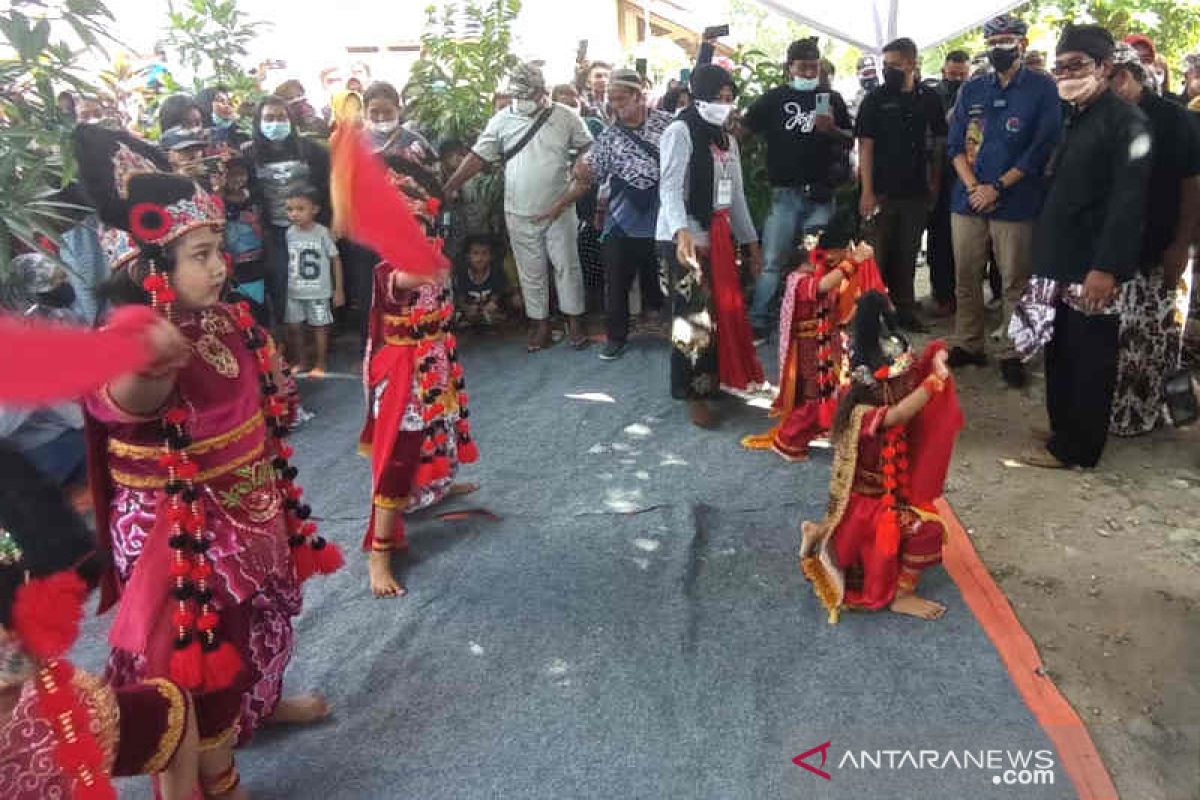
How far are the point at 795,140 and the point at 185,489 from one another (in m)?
4.44

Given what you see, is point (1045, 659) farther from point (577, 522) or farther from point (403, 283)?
point (403, 283)

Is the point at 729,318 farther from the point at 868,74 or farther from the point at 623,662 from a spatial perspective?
the point at 868,74

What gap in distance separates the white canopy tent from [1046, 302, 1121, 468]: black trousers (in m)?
3.64

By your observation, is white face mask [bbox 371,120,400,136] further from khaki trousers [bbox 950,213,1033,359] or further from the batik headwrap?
khaki trousers [bbox 950,213,1033,359]

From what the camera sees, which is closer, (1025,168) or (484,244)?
(1025,168)

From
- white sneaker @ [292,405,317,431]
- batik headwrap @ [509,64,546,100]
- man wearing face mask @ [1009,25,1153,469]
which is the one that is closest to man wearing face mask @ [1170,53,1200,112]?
man wearing face mask @ [1009,25,1153,469]

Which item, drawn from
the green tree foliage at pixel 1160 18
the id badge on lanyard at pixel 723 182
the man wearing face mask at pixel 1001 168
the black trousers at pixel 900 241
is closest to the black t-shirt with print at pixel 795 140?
the black trousers at pixel 900 241

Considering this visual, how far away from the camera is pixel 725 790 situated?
227 centimetres

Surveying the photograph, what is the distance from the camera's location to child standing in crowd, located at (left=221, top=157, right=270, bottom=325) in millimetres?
5188

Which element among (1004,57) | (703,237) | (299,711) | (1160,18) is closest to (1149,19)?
(1160,18)

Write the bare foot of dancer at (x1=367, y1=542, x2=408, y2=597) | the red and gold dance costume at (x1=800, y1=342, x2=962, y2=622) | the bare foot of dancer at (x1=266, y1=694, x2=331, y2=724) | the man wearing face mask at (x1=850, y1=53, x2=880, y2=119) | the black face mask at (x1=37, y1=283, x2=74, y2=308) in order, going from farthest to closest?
the man wearing face mask at (x1=850, y1=53, x2=880, y2=119)
the black face mask at (x1=37, y1=283, x2=74, y2=308)
the bare foot of dancer at (x1=367, y1=542, x2=408, y2=597)
the red and gold dance costume at (x1=800, y1=342, x2=962, y2=622)
the bare foot of dancer at (x1=266, y1=694, x2=331, y2=724)

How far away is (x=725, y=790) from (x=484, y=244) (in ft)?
15.3

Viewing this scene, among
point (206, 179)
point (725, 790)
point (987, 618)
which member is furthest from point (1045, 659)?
point (206, 179)

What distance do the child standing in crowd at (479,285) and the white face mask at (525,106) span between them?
0.93 m
